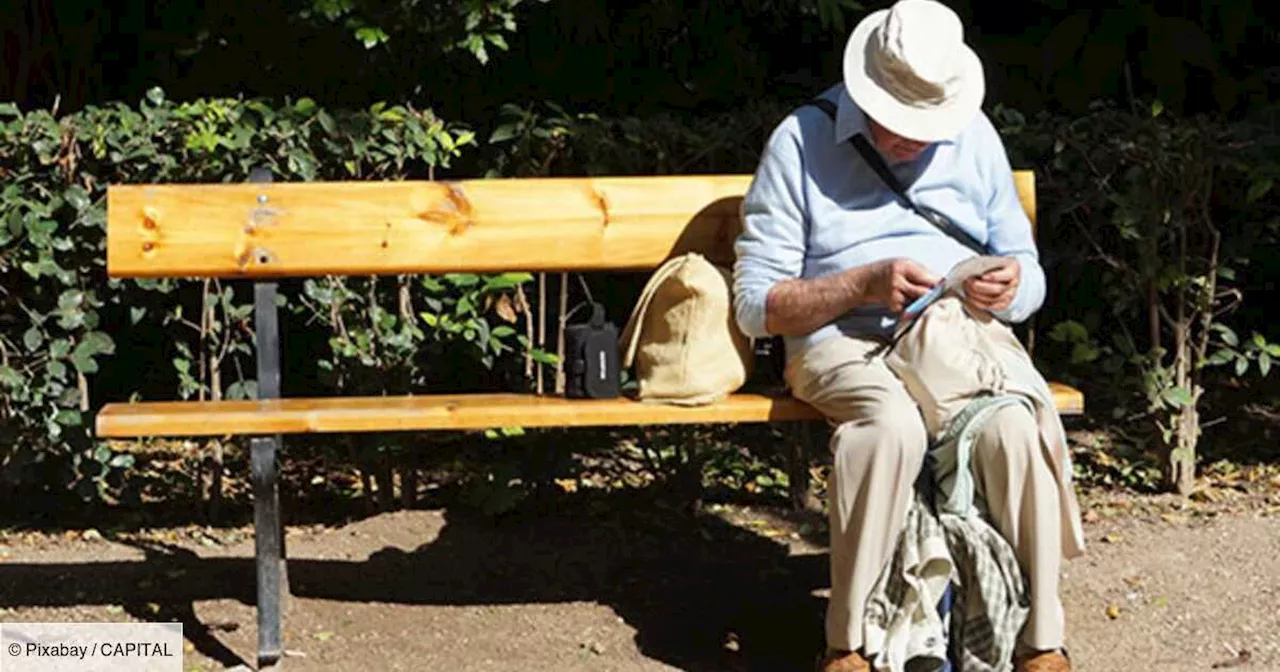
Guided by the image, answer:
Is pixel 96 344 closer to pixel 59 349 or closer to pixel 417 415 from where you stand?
pixel 59 349

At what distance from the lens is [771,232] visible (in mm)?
5133

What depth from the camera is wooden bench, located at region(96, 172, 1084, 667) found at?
5152 millimetres

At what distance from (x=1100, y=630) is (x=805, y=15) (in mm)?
3053

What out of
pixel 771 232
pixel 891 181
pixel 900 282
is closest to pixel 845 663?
pixel 900 282

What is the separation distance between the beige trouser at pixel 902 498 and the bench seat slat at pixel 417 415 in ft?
1.16

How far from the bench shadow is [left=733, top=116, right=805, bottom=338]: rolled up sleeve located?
83 cm

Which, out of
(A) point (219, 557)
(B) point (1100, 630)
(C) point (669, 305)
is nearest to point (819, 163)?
(C) point (669, 305)

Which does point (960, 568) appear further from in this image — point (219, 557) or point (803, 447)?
point (219, 557)

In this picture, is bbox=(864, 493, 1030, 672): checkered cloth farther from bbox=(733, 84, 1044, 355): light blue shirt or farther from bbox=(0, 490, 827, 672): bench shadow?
bbox=(733, 84, 1044, 355): light blue shirt

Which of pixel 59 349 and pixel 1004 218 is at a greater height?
pixel 1004 218

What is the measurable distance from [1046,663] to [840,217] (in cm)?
118

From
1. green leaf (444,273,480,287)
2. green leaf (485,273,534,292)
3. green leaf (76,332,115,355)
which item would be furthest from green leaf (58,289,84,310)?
green leaf (485,273,534,292)

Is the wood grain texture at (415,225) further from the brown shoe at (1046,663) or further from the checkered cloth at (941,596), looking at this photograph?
the brown shoe at (1046,663)

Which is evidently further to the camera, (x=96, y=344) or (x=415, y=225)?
(x=96, y=344)
